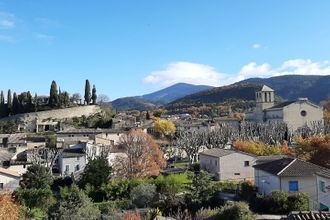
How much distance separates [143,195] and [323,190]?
1419cm

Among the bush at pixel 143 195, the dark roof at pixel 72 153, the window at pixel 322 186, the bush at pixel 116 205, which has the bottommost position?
the bush at pixel 116 205

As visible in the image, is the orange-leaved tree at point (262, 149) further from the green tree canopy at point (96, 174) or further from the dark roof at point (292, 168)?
the green tree canopy at point (96, 174)

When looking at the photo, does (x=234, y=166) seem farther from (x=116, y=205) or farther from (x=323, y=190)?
(x=323, y=190)

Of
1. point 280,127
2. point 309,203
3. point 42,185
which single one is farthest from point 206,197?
point 280,127

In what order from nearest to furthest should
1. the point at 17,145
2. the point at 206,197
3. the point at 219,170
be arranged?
the point at 206,197 → the point at 219,170 → the point at 17,145

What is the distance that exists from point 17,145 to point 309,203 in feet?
147

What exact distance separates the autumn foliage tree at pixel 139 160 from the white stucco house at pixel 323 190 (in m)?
24.3

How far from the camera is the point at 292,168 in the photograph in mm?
30422

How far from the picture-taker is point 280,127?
72.3 meters

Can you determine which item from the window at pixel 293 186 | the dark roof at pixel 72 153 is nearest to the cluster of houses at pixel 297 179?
the window at pixel 293 186

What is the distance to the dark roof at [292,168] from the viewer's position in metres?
29.7

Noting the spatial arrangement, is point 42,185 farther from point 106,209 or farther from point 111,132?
point 111,132

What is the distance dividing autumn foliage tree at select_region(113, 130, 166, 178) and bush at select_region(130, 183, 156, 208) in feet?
42.7

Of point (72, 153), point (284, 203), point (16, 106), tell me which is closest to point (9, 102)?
point (16, 106)
